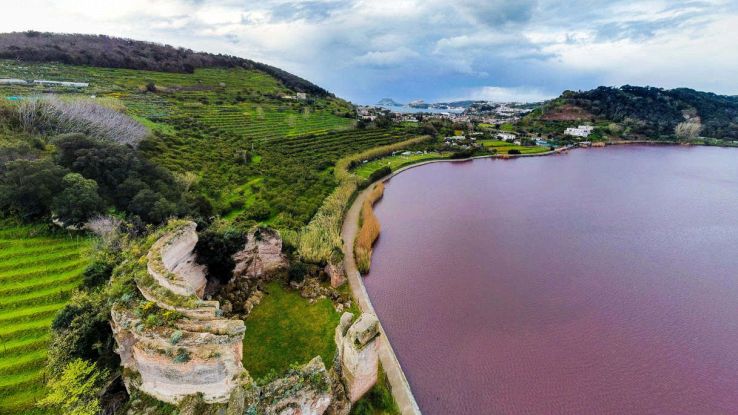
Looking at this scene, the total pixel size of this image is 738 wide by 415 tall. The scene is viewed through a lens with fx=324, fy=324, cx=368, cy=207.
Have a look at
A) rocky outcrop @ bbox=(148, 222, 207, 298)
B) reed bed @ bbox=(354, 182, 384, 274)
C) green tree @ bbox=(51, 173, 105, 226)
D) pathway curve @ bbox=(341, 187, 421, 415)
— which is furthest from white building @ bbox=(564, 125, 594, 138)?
green tree @ bbox=(51, 173, 105, 226)

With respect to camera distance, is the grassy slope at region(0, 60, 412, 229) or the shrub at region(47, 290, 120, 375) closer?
the shrub at region(47, 290, 120, 375)

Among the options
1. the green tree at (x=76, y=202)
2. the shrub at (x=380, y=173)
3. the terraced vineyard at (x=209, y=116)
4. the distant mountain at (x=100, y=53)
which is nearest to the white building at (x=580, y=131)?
the terraced vineyard at (x=209, y=116)

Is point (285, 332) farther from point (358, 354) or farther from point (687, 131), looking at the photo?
point (687, 131)

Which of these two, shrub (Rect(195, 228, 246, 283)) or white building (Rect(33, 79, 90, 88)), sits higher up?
white building (Rect(33, 79, 90, 88))

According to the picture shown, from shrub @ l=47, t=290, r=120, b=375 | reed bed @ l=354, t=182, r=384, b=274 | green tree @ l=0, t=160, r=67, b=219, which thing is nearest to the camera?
shrub @ l=47, t=290, r=120, b=375

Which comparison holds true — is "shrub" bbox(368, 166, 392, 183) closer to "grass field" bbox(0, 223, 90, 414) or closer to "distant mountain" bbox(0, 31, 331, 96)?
"grass field" bbox(0, 223, 90, 414)

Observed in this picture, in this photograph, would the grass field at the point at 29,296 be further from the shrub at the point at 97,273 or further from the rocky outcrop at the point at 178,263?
the rocky outcrop at the point at 178,263
